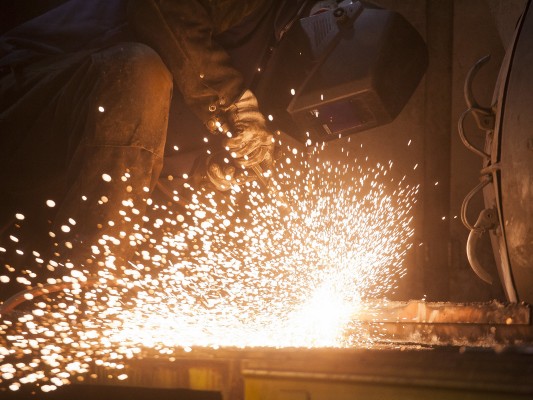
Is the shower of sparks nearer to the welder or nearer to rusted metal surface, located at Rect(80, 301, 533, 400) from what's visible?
the welder

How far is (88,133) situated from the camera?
2527 mm

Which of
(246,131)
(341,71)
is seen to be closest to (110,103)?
(246,131)

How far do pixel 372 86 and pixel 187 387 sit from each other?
156 cm

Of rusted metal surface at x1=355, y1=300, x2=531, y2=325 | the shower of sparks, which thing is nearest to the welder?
the shower of sparks

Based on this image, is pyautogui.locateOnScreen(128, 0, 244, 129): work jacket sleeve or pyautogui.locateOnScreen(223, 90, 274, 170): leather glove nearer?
pyautogui.locateOnScreen(128, 0, 244, 129): work jacket sleeve

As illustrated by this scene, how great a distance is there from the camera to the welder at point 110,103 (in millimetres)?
2500

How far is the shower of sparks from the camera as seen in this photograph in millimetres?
2400

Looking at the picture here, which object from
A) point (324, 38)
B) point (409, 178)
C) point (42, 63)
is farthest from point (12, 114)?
point (409, 178)

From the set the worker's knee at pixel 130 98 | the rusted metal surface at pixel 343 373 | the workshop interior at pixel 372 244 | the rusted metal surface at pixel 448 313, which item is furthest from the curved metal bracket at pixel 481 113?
the worker's knee at pixel 130 98

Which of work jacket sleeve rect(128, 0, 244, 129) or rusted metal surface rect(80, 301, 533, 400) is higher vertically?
work jacket sleeve rect(128, 0, 244, 129)

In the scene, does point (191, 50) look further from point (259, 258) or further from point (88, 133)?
point (259, 258)

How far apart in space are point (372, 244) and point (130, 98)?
1.44 meters

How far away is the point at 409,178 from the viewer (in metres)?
3.32

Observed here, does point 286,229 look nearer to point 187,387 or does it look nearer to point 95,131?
point 95,131
